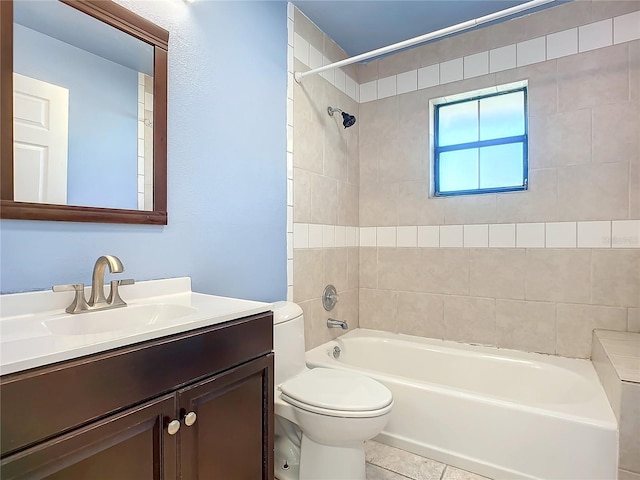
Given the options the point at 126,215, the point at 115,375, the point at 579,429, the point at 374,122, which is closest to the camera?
the point at 115,375

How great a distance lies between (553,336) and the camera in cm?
213

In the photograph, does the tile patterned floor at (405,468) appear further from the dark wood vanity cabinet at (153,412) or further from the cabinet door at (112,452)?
the cabinet door at (112,452)

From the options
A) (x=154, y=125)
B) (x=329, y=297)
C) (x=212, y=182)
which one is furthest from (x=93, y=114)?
(x=329, y=297)

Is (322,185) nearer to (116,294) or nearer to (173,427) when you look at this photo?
(116,294)

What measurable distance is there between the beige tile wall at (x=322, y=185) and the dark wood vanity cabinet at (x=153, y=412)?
1042 mm

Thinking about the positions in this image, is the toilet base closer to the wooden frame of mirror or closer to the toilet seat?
the toilet seat

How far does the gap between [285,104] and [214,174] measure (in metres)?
0.72

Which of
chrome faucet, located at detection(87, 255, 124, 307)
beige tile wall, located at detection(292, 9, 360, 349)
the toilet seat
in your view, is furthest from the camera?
beige tile wall, located at detection(292, 9, 360, 349)

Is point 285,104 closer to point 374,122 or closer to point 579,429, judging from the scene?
point 374,122

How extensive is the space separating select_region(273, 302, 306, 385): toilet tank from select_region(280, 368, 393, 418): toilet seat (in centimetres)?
5

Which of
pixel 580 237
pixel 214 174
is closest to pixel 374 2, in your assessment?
pixel 214 174

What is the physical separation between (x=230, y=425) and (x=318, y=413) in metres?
0.47

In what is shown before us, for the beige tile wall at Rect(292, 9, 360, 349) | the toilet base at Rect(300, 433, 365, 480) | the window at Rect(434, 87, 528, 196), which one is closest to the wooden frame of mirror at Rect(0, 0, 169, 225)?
the beige tile wall at Rect(292, 9, 360, 349)

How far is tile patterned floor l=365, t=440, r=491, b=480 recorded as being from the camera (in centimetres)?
163
